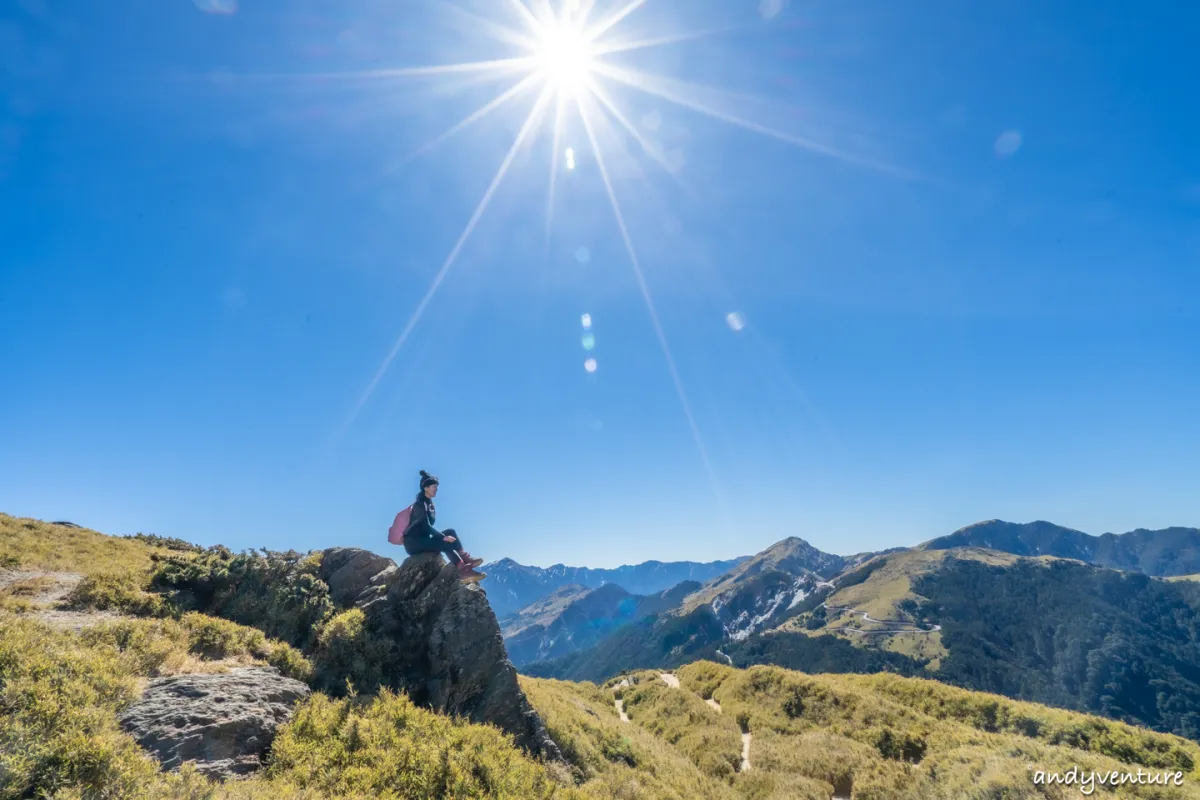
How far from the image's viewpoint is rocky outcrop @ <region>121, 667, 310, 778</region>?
8055mm

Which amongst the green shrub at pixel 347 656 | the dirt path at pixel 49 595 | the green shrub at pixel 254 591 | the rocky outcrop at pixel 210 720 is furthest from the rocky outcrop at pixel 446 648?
the dirt path at pixel 49 595

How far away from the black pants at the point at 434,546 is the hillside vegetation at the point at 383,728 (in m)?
2.89

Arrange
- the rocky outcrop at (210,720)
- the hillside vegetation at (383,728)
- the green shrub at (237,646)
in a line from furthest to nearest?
the green shrub at (237,646) → the rocky outcrop at (210,720) → the hillside vegetation at (383,728)

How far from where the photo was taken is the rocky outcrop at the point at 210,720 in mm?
8055

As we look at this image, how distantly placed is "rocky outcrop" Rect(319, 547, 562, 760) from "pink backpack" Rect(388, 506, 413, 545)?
1136 millimetres

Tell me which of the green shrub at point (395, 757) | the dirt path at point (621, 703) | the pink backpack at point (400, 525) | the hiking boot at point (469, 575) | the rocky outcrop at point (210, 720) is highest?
the pink backpack at point (400, 525)

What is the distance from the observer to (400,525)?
17.3 meters

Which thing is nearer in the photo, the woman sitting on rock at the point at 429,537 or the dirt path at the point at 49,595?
the dirt path at the point at 49,595

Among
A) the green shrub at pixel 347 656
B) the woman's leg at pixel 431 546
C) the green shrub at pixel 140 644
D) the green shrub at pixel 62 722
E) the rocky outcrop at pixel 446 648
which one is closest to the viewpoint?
the green shrub at pixel 62 722

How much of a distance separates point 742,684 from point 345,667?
2360cm

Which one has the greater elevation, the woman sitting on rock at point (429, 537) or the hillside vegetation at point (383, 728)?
the woman sitting on rock at point (429, 537)

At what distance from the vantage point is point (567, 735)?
626 inches

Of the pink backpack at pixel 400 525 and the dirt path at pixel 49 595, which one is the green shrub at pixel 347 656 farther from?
the dirt path at pixel 49 595

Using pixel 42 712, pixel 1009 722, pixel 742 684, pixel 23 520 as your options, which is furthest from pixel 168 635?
pixel 1009 722
